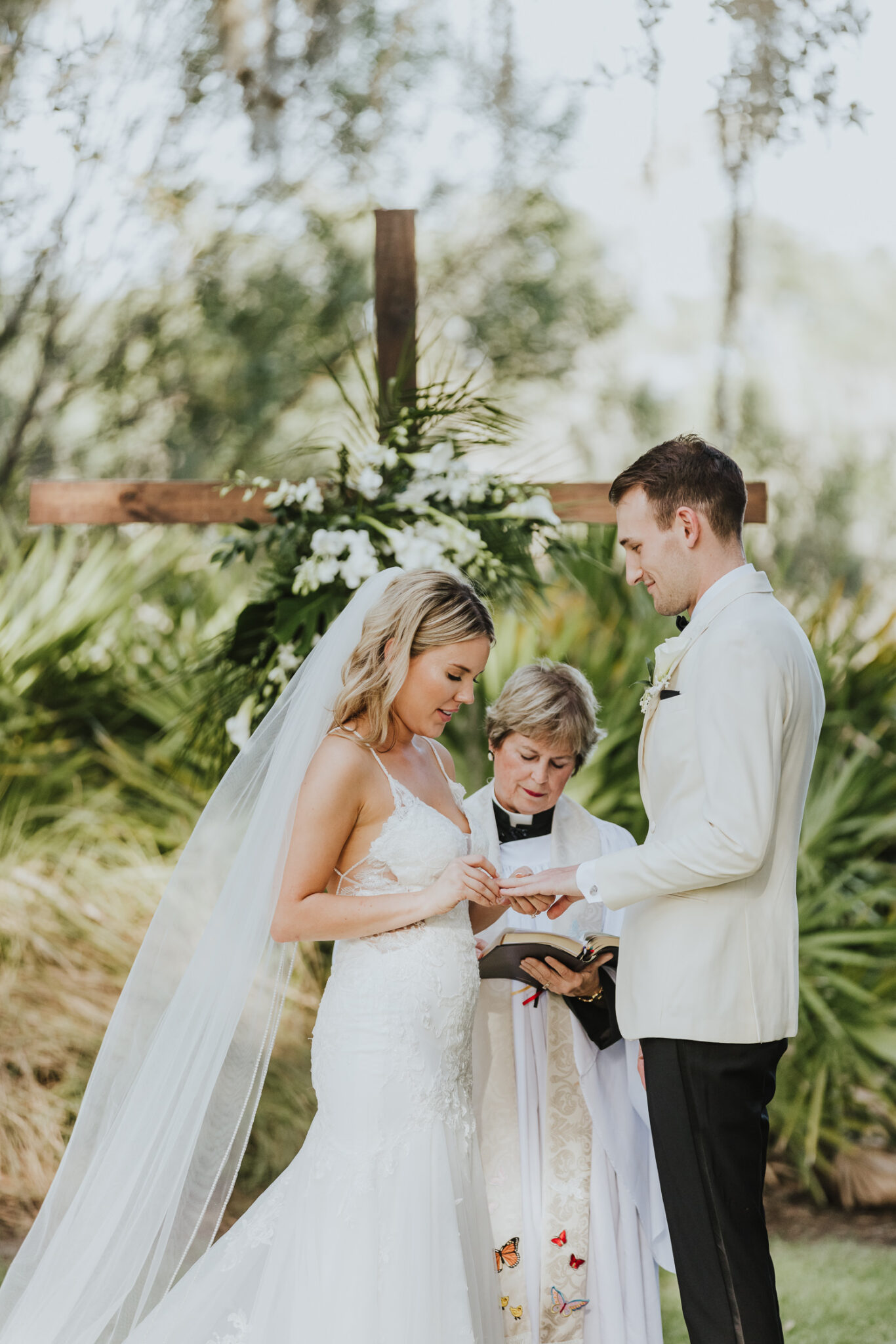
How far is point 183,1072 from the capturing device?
2.59 m

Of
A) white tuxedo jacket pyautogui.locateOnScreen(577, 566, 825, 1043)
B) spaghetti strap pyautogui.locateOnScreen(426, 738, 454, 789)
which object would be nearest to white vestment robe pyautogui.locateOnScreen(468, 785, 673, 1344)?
spaghetti strap pyautogui.locateOnScreen(426, 738, 454, 789)

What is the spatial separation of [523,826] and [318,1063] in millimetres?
893

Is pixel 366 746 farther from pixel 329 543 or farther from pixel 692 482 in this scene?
pixel 329 543

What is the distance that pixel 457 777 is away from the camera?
4.75 m

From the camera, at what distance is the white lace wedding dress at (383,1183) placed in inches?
92.1

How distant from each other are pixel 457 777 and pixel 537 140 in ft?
31.9

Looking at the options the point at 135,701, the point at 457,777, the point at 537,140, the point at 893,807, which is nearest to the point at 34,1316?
the point at 457,777

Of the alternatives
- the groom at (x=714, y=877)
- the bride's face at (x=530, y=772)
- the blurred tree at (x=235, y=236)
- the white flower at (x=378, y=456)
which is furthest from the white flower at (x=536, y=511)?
the blurred tree at (x=235, y=236)

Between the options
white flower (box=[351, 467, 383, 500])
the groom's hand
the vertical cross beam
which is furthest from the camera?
the vertical cross beam

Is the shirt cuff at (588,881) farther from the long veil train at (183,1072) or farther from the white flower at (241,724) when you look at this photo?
the white flower at (241,724)

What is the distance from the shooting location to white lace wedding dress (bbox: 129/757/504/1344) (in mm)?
2340

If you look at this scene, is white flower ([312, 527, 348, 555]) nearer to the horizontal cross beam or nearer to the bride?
the horizontal cross beam

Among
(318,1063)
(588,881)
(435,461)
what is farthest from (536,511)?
(318,1063)

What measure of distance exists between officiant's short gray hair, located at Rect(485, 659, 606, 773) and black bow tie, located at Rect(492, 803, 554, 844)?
0.17 metres
